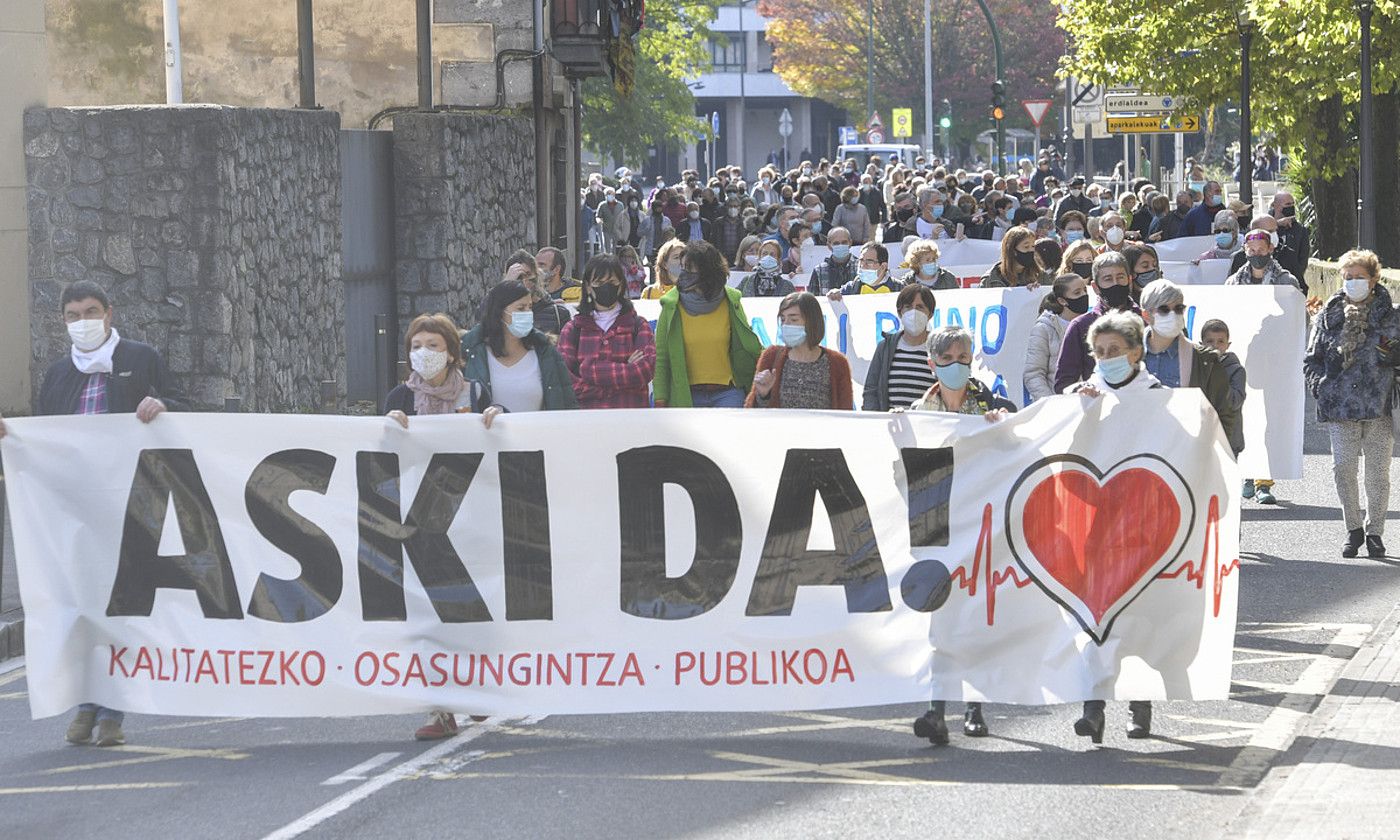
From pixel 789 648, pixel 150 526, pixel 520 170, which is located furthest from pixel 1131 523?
pixel 520 170

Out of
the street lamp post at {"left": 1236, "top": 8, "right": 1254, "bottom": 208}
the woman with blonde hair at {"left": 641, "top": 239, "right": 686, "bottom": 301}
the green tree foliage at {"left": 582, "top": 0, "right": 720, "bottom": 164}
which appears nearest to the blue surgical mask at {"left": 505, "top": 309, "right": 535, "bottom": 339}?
the woman with blonde hair at {"left": 641, "top": 239, "right": 686, "bottom": 301}

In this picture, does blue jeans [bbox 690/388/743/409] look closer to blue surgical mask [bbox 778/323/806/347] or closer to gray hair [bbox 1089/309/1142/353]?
blue surgical mask [bbox 778/323/806/347]

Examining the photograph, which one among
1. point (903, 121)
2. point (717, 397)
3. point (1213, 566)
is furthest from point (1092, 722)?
point (903, 121)

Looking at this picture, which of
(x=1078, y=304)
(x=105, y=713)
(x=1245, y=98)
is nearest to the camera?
(x=105, y=713)

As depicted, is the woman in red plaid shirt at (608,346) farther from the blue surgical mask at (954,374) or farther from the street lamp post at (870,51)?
the street lamp post at (870,51)

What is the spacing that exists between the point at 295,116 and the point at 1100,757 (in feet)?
33.5

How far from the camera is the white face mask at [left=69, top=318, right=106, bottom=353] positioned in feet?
28.8

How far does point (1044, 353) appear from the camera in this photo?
37.8 feet

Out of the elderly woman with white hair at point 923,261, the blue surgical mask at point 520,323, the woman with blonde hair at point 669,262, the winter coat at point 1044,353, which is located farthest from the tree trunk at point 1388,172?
the blue surgical mask at point 520,323

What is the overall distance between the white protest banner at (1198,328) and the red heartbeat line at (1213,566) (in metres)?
4.81

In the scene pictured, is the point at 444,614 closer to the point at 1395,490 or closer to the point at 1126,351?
the point at 1126,351

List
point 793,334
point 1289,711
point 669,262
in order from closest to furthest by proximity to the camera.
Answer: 1. point 1289,711
2. point 793,334
3. point 669,262

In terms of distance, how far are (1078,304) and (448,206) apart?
9.37 metres

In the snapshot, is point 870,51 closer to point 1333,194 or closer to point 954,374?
point 1333,194
